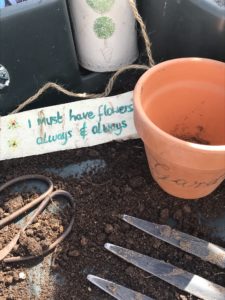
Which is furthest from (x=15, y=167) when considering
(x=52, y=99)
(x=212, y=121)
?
(x=212, y=121)

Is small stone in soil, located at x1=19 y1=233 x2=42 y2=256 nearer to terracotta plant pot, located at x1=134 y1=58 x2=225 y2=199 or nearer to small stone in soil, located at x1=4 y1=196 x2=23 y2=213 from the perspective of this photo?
small stone in soil, located at x1=4 y1=196 x2=23 y2=213

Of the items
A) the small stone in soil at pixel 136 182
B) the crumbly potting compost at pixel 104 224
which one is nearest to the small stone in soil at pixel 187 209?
the crumbly potting compost at pixel 104 224

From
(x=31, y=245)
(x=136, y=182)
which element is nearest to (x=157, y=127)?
(x=136, y=182)

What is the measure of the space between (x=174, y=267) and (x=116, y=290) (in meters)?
0.12

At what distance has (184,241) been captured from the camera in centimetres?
83

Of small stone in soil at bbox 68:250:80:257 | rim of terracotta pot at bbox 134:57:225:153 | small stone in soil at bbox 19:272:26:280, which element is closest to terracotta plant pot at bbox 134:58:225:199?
rim of terracotta pot at bbox 134:57:225:153

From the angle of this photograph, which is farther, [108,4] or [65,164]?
[65,164]

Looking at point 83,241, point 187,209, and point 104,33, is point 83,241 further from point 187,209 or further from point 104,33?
point 104,33

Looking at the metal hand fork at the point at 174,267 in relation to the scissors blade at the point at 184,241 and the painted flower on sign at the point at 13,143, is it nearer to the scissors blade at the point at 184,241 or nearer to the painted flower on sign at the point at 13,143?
the scissors blade at the point at 184,241

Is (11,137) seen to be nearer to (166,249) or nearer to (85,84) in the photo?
(85,84)

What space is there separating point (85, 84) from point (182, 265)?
0.44 meters

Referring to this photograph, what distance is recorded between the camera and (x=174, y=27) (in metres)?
0.89

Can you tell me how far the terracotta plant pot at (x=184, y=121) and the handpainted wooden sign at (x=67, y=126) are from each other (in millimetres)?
101

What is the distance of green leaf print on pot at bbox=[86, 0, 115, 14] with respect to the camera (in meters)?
0.84
